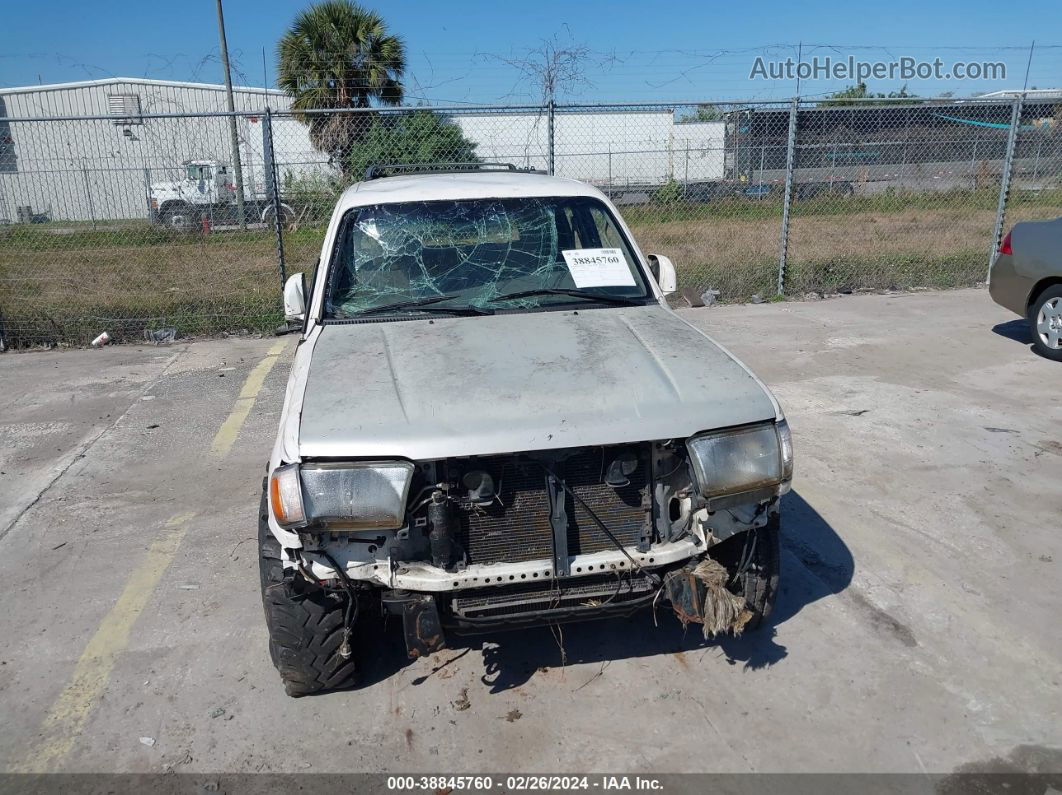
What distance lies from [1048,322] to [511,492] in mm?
6832

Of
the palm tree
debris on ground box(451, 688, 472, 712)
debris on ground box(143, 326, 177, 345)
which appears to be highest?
the palm tree

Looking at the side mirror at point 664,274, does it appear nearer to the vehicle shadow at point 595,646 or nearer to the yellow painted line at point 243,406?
the vehicle shadow at point 595,646

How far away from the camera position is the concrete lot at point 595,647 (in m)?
3.00

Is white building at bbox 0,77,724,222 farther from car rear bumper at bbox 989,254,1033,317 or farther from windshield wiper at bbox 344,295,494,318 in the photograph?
windshield wiper at bbox 344,295,494,318

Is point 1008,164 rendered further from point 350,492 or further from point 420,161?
point 350,492

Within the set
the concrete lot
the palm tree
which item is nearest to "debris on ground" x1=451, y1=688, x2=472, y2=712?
the concrete lot

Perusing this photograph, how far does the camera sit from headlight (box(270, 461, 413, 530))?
2760 mm

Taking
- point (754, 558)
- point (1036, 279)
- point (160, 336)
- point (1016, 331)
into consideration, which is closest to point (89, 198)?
point (160, 336)

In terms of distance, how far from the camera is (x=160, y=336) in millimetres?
9352

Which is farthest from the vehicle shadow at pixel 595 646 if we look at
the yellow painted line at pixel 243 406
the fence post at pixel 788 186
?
Result: the fence post at pixel 788 186

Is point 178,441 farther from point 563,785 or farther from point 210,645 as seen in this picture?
point 563,785

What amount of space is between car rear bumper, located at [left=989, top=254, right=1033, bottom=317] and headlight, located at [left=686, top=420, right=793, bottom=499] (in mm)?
6105

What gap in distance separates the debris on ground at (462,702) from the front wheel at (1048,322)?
22.5 feet

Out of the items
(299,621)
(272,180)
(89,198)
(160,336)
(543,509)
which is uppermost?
(272,180)
